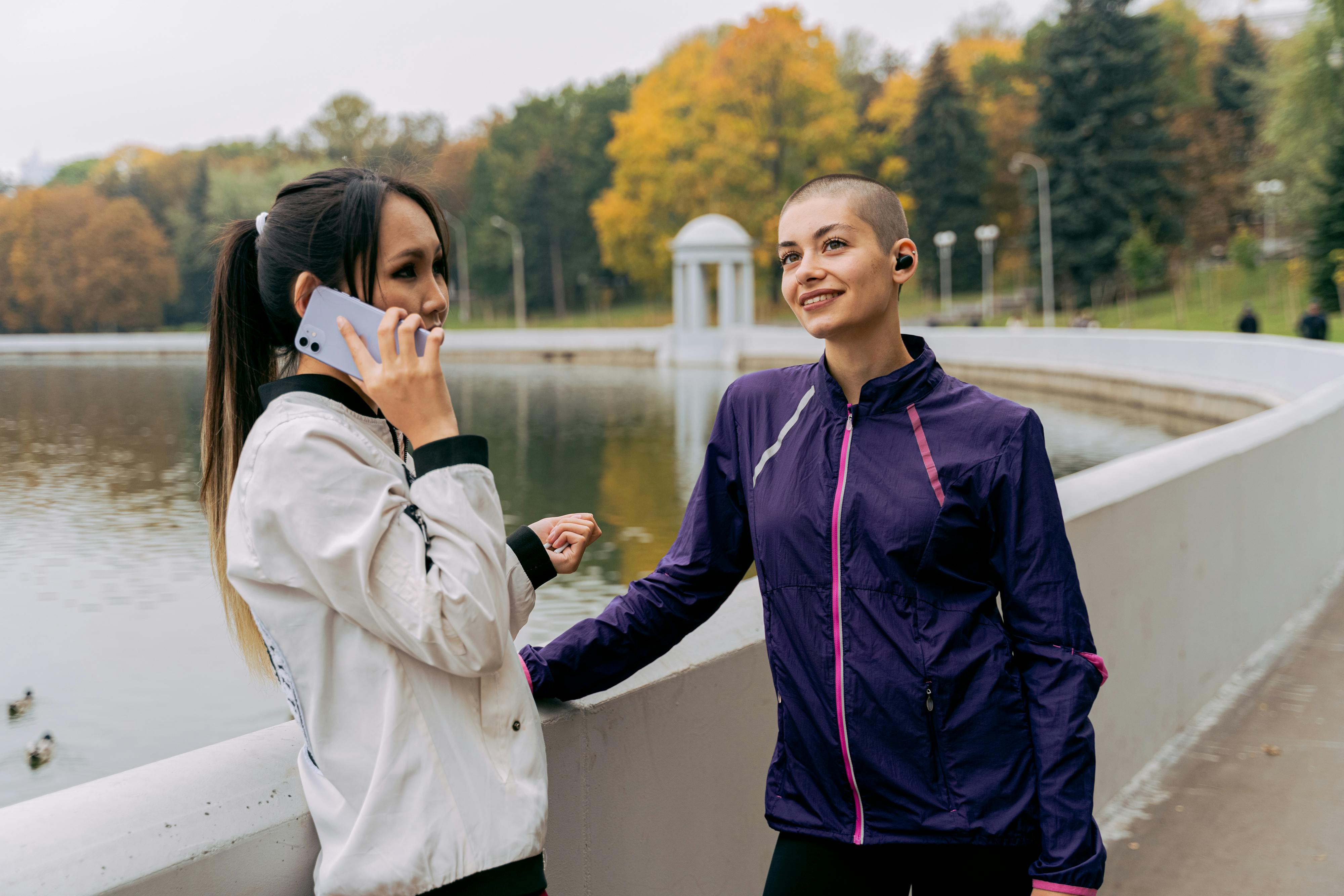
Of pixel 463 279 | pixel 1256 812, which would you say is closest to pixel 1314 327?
pixel 1256 812

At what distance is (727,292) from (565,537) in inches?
1915

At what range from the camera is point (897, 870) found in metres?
2.07

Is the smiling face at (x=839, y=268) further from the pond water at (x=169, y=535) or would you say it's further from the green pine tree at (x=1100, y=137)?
the green pine tree at (x=1100, y=137)

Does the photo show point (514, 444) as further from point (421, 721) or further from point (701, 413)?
point (421, 721)

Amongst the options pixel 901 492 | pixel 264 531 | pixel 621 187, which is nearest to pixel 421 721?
pixel 264 531

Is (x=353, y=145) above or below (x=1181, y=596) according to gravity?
above

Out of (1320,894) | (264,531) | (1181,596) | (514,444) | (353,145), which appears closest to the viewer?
(264,531)

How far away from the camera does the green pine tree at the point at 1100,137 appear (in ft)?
172

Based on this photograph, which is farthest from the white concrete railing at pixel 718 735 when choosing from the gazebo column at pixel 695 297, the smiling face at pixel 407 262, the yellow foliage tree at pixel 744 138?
the yellow foliage tree at pixel 744 138

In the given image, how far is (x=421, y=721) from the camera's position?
4.96 feet

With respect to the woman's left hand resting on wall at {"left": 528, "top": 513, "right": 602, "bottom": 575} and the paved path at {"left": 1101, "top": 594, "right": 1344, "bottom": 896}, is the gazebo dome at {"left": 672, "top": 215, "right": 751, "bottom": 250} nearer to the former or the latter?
the paved path at {"left": 1101, "top": 594, "right": 1344, "bottom": 896}

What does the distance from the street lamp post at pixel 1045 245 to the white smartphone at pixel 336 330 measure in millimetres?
46118

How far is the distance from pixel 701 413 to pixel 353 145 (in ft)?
216

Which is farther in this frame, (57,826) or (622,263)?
(622,263)
